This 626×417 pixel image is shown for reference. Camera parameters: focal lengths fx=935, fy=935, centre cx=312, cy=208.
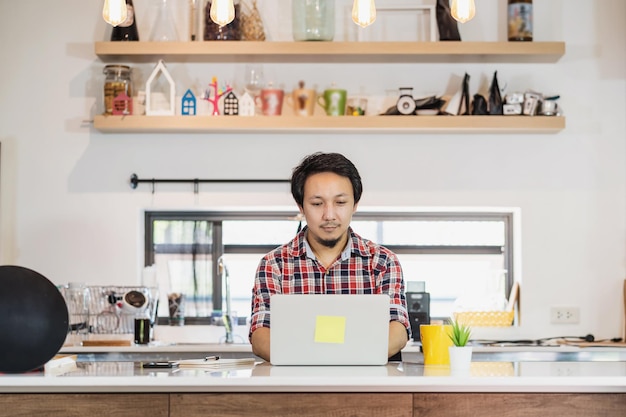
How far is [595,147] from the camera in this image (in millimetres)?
4648

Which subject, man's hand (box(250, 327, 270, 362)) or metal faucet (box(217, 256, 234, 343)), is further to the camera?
metal faucet (box(217, 256, 234, 343))

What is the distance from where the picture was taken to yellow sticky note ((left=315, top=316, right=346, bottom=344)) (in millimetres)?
2404

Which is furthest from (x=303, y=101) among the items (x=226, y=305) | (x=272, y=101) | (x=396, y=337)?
(x=396, y=337)

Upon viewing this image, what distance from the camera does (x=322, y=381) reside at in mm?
2268

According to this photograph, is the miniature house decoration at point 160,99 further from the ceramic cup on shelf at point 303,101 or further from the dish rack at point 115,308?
the dish rack at point 115,308

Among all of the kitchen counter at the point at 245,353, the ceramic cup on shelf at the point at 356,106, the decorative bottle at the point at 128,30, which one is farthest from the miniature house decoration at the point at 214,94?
the kitchen counter at the point at 245,353

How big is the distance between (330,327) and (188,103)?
237 centimetres

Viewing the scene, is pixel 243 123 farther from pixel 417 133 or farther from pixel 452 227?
pixel 452 227

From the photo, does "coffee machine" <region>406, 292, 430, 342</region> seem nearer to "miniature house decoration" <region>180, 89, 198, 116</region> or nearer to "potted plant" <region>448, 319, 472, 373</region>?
"miniature house decoration" <region>180, 89, 198, 116</region>

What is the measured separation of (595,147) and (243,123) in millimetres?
1751

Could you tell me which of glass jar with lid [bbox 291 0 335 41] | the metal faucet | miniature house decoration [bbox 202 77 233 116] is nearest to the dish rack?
the metal faucet

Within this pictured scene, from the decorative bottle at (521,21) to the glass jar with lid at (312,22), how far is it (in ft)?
2.85

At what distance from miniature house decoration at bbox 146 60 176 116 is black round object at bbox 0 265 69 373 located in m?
2.09

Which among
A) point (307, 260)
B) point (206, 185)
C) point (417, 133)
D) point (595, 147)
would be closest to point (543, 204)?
point (595, 147)
